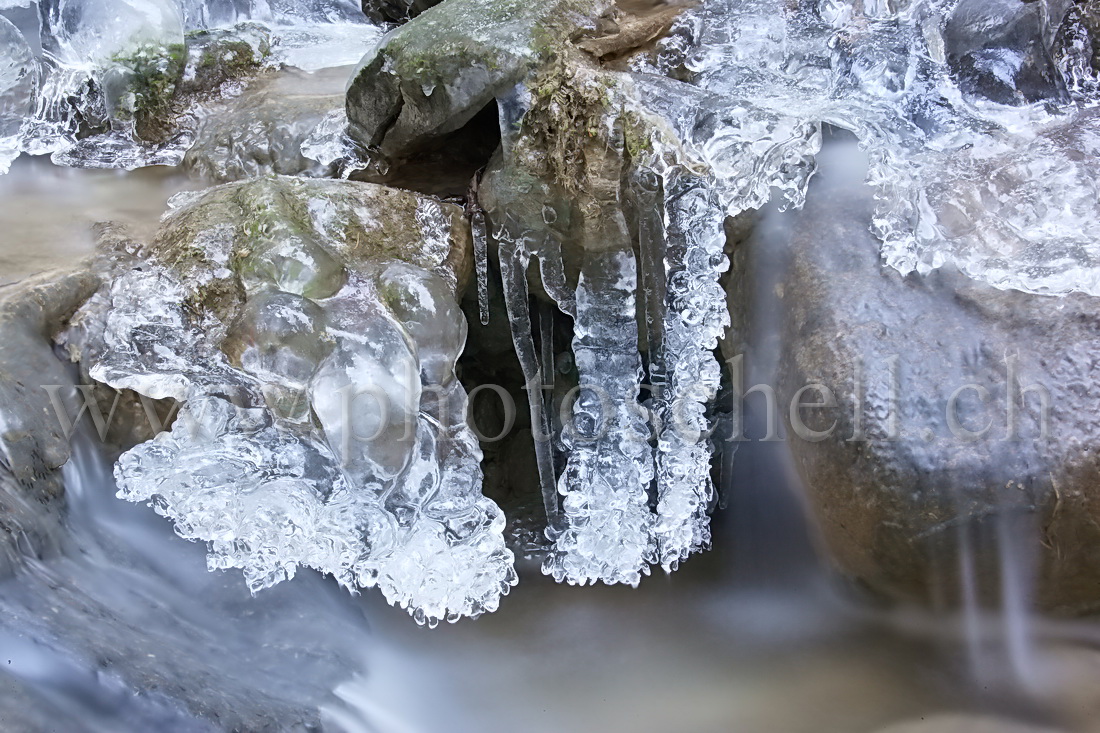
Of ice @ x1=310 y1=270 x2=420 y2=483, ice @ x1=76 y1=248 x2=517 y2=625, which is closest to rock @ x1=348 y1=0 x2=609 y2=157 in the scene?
ice @ x1=76 y1=248 x2=517 y2=625

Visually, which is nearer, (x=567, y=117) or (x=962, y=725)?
(x=962, y=725)

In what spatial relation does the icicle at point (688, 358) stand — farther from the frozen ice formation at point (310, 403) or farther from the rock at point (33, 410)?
the rock at point (33, 410)

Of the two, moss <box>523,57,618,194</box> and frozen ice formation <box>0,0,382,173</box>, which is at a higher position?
frozen ice formation <box>0,0,382,173</box>

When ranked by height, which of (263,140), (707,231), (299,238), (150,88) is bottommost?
(707,231)

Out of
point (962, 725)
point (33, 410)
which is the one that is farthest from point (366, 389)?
point (962, 725)

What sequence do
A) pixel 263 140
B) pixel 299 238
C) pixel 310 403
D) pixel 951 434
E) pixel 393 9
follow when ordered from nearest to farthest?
pixel 951 434 → pixel 310 403 → pixel 299 238 → pixel 263 140 → pixel 393 9

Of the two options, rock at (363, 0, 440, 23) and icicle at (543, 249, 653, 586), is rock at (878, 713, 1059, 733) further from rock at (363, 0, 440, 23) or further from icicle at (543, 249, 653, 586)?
rock at (363, 0, 440, 23)

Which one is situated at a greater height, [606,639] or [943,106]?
[943,106]

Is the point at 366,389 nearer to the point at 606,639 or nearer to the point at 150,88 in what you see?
the point at 606,639
